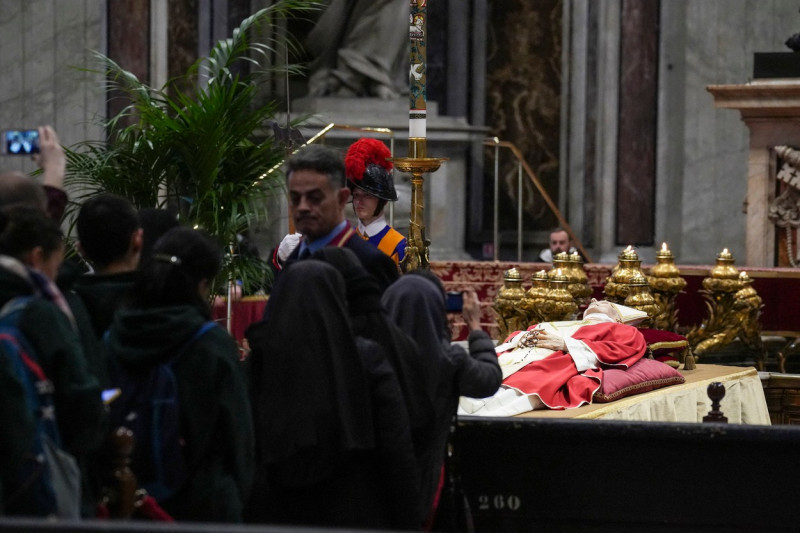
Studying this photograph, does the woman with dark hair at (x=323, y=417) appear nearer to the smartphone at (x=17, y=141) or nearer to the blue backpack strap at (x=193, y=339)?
the blue backpack strap at (x=193, y=339)

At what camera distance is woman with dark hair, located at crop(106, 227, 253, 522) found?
3303 mm

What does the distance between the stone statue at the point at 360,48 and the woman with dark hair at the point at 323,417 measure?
9186 mm

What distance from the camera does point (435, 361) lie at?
3852mm

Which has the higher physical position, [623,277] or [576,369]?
[623,277]

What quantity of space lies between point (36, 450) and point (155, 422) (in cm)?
40

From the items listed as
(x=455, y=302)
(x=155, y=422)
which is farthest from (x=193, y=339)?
(x=455, y=302)

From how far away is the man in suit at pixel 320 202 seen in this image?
3.97 m

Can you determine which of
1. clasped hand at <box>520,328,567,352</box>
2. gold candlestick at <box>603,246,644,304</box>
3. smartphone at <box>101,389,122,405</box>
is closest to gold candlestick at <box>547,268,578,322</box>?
gold candlestick at <box>603,246,644,304</box>

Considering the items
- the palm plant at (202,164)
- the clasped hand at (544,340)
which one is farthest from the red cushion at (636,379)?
the palm plant at (202,164)

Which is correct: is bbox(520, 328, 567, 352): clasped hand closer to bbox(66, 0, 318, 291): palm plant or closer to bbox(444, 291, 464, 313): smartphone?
bbox(66, 0, 318, 291): palm plant

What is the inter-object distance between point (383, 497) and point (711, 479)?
1.65m

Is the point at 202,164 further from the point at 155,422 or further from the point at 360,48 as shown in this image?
the point at 360,48

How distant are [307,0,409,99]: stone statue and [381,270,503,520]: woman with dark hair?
28.9 feet

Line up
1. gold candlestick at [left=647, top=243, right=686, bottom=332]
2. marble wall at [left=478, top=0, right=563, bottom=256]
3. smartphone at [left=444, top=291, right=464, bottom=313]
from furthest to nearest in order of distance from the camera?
marble wall at [left=478, top=0, right=563, bottom=256] < gold candlestick at [left=647, top=243, right=686, bottom=332] < smartphone at [left=444, top=291, right=464, bottom=313]
